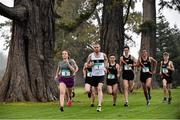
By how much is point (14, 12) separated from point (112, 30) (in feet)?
31.1

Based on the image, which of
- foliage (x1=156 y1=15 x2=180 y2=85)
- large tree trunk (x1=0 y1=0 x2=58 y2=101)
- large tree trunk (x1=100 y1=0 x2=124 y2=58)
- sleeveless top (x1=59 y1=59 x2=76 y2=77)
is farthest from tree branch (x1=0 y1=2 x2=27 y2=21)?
foliage (x1=156 y1=15 x2=180 y2=85)

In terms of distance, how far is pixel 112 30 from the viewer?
29328 millimetres

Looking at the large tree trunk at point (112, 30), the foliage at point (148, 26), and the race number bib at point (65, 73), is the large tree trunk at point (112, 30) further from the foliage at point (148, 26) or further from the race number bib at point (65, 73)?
the race number bib at point (65, 73)

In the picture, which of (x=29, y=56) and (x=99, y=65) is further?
(x=29, y=56)

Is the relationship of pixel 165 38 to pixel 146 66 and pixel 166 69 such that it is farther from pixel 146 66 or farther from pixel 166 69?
pixel 146 66

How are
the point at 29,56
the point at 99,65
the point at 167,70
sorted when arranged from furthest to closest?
the point at 29,56
the point at 167,70
the point at 99,65

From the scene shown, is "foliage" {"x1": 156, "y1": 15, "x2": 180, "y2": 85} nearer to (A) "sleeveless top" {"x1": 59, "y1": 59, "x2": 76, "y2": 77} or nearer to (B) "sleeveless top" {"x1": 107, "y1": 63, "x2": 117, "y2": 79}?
(B) "sleeveless top" {"x1": 107, "y1": 63, "x2": 117, "y2": 79}

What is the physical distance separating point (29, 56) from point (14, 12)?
6.30 ft

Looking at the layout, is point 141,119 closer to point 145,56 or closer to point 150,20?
point 145,56

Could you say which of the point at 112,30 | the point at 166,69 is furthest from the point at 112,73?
the point at 112,30

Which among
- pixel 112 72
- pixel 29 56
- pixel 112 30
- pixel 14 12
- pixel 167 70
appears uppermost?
pixel 112 30

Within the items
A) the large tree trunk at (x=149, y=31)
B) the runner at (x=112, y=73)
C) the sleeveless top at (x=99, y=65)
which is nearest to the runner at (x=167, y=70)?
the runner at (x=112, y=73)

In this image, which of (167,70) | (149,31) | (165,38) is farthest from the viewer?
(165,38)

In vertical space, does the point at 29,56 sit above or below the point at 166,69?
above
